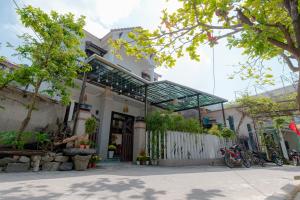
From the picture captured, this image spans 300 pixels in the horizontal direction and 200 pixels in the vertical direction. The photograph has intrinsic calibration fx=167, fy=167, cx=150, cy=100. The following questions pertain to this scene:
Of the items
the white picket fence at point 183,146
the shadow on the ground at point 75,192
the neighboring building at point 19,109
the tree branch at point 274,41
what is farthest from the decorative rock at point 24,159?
the tree branch at point 274,41

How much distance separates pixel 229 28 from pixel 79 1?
14.7 ft

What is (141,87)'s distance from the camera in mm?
8625

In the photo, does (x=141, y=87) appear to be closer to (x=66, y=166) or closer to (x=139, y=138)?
(x=139, y=138)

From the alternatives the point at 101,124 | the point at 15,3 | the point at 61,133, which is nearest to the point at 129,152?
the point at 101,124

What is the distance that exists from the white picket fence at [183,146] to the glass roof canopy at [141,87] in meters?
2.10

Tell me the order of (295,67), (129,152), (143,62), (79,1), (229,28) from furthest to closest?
(143,62) < (129,152) < (79,1) < (295,67) < (229,28)

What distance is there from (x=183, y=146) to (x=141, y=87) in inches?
139

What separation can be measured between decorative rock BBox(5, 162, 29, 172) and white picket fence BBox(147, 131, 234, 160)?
14.0 ft

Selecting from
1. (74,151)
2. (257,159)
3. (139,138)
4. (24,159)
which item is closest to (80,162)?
(74,151)

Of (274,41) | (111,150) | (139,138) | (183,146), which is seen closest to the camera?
(274,41)

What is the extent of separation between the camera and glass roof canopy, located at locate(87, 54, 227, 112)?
7.11m

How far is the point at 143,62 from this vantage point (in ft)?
41.8

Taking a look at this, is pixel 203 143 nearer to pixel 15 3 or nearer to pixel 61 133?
pixel 61 133

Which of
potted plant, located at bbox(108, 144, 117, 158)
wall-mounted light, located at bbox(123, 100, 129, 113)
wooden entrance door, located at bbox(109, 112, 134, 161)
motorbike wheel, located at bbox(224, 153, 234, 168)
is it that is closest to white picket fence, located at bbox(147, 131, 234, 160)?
motorbike wheel, located at bbox(224, 153, 234, 168)
